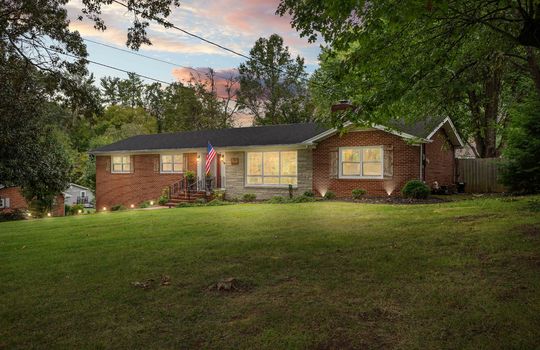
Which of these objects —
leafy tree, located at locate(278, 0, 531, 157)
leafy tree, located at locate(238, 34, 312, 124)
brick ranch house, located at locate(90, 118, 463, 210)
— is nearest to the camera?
leafy tree, located at locate(278, 0, 531, 157)

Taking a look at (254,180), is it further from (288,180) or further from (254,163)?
(288,180)

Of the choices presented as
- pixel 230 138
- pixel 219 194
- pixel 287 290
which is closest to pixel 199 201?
pixel 219 194

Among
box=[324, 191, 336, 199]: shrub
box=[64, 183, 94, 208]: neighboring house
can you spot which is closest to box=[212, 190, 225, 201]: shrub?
box=[324, 191, 336, 199]: shrub

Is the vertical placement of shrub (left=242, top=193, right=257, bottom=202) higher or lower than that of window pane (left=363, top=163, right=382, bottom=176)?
lower

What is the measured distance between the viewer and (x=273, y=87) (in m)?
45.9

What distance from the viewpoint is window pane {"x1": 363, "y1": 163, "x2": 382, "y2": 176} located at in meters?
19.3

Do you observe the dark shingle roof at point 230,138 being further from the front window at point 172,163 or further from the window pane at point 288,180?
the window pane at point 288,180

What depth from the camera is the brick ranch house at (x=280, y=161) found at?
62.1 ft

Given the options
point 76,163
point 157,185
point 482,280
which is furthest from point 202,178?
point 76,163

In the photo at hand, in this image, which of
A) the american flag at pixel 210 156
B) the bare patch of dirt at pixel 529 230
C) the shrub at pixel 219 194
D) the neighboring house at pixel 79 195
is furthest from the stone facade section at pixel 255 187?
the neighboring house at pixel 79 195

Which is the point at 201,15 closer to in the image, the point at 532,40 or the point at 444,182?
the point at 532,40

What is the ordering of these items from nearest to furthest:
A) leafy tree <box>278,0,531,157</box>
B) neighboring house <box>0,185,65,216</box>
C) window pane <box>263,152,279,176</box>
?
leafy tree <box>278,0,531,157</box>
window pane <box>263,152,279,176</box>
neighboring house <box>0,185,65,216</box>

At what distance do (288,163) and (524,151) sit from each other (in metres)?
11.7

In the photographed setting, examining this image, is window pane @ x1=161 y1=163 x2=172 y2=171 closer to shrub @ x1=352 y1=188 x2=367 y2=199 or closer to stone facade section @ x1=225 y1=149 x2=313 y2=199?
stone facade section @ x1=225 y1=149 x2=313 y2=199
